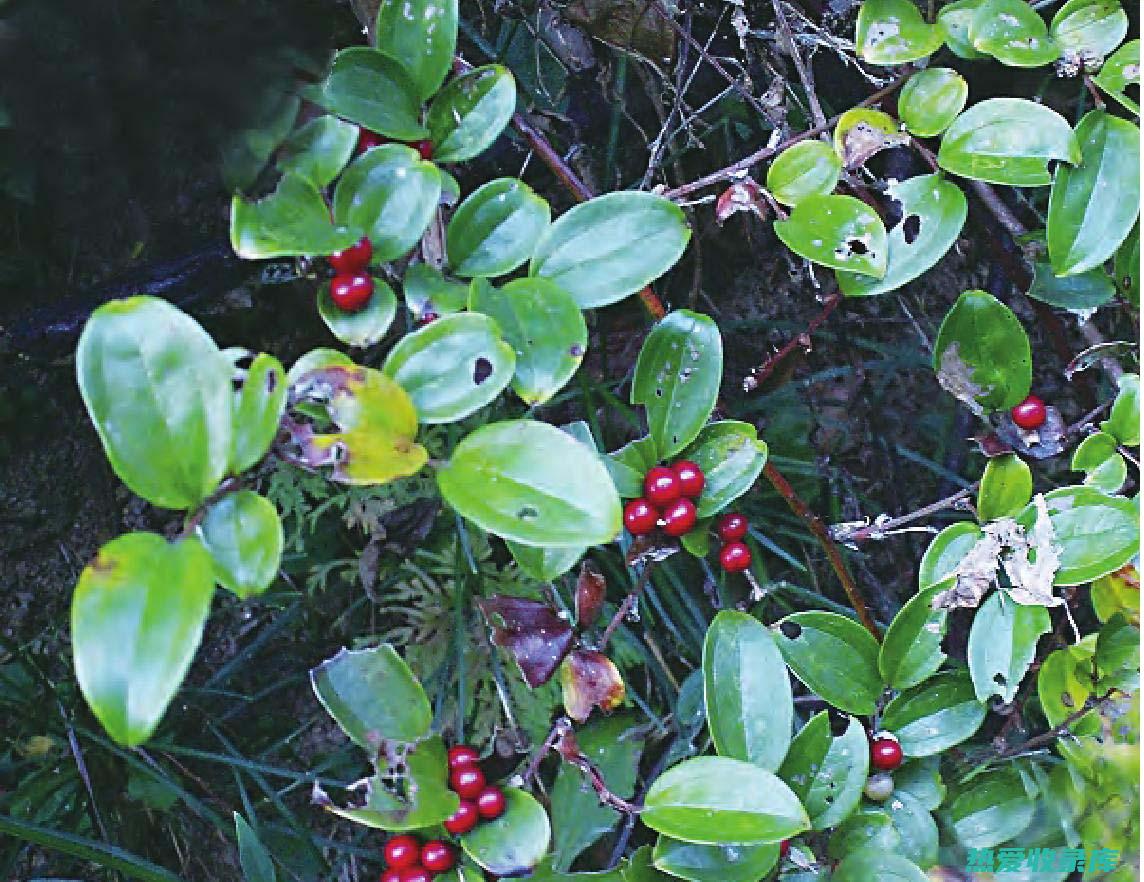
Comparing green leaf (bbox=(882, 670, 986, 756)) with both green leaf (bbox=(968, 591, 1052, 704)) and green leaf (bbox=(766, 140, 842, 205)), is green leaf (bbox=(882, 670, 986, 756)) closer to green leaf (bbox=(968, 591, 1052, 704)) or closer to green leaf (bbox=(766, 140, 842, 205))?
green leaf (bbox=(968, 591, 1052, 704))

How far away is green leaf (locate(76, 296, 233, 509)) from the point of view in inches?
20.6

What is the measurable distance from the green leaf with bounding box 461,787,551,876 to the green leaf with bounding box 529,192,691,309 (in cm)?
→ 35

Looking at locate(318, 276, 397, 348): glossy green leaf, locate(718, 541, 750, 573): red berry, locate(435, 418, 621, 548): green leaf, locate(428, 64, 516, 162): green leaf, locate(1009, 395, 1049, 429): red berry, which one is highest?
locate(428, 64, 516, 162): green leaf

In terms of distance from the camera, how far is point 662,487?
77cm

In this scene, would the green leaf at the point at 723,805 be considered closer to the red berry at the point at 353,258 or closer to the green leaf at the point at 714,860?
the green leaf at the point at 714,860

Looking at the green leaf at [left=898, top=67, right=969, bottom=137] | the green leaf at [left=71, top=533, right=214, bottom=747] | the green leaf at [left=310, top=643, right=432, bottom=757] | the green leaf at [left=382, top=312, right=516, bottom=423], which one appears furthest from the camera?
the green leaf at [left=898, top=67, right=969, bottom=137]

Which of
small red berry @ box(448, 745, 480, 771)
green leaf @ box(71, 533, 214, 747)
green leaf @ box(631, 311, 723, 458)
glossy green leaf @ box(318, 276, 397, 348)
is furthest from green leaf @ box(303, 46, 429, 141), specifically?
small red berry @ box(448, 745, 480, 771)

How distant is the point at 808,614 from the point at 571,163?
0.63 m

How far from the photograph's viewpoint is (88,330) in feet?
1.71

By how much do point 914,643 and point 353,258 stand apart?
524 millimetres

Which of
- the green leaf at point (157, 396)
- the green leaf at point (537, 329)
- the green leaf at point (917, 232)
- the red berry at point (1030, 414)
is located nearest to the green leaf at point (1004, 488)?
the red berry at point (1030, 414)

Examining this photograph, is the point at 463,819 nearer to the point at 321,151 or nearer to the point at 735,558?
the point at 735,558

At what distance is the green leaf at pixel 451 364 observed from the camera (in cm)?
61

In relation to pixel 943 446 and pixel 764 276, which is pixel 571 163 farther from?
pixel 943 446
